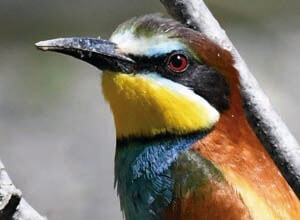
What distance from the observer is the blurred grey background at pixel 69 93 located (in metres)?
5.42

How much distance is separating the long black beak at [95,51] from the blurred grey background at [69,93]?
2.65 metres

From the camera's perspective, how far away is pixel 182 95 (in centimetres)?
272

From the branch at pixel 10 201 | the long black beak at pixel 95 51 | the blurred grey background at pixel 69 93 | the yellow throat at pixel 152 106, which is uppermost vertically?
the blurred grey background at pixel 69 93

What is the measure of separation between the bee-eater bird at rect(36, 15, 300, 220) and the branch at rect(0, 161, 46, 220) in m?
0.41

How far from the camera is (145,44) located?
2684 millimetres

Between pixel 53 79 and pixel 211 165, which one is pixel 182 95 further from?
pixel 53 79

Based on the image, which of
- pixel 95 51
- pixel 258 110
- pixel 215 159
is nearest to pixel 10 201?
pixel 95 51

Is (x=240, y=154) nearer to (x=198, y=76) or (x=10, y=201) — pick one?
(x=198, y=76)

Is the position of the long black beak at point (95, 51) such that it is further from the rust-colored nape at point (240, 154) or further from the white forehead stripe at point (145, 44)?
the rust-colored nape at point (240, 154)

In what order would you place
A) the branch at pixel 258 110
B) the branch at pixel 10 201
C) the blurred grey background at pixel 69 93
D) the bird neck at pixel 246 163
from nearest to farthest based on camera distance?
the branch at pixel 10 201, the bird neck at pixel 246 163, the branch at pixel 258 110, the blurred grey background at pixel 69 93

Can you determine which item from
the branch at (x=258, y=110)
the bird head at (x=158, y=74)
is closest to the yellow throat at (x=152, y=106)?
the bird head at (x=158, y=74)

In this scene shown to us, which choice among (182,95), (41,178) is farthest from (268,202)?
(41,178)

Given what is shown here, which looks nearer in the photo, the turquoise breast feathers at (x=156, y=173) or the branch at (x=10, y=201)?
the branch at (x=10, y=201)

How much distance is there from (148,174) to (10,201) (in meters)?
0.52
